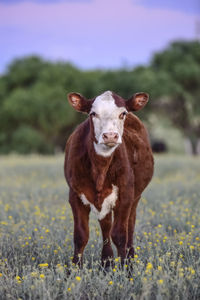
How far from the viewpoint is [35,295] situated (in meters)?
3.66

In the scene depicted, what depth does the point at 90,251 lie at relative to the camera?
5.38 m

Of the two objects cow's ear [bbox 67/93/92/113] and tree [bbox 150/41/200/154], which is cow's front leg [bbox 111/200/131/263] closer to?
cow's ear [bbox 67/93/92/113]

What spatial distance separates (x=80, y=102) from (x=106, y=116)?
48cm

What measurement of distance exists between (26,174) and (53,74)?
61.9 feet

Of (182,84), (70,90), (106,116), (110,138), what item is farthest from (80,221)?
(182,84)

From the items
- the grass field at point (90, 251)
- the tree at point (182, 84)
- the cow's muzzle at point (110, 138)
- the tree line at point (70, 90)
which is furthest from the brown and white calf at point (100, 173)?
the tree at point (182, 84)

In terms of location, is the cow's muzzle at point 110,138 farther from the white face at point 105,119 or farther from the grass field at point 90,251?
the grass field at point 90,251

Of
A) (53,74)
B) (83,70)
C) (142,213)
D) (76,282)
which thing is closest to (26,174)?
(142,213)

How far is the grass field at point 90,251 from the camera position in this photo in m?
3.85

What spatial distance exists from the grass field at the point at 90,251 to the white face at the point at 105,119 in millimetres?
1134

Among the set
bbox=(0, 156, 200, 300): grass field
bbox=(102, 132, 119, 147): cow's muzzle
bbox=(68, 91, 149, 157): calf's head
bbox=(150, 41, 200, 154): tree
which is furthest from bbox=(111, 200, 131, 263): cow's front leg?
bbox=(150, 41, 200, 154): tree

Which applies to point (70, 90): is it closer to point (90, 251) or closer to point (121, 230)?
point (90, 251)

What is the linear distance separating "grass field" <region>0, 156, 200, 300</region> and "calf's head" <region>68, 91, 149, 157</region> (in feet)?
3.79

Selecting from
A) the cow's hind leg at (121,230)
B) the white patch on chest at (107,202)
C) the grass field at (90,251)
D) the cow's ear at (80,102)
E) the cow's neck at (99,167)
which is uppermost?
the cow's ear at (80,102)
